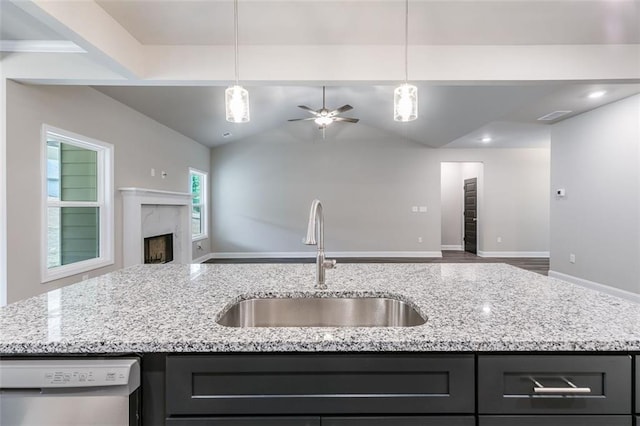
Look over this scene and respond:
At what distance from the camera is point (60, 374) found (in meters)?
0.78

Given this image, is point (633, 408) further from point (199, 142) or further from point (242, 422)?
point (199, 142)

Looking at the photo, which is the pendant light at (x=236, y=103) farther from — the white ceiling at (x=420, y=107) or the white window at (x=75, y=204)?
the white window at (x=75, y=204)

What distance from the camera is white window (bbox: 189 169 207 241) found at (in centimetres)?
679

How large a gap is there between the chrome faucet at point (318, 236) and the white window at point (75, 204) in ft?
9.95

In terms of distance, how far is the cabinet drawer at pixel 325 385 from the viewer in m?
0.83

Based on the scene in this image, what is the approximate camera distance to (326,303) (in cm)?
136

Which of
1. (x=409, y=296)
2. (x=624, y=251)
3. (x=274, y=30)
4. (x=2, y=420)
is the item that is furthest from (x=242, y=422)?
(x=624, y=251)

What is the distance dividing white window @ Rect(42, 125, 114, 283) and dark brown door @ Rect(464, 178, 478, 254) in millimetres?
7221

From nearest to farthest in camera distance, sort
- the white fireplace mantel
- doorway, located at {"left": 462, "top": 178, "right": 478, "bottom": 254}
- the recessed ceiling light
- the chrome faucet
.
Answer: the chrome faucet < the recessed ceiling light < the white fireplace mantel < doorway, located at {"left": 462, "top": 178, "right": 478, "bottom": 254}

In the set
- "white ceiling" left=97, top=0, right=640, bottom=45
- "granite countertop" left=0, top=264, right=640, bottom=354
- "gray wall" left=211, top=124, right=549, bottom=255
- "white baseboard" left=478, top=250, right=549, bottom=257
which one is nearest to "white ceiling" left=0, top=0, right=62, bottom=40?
"white ceiling" left=97, top=0, right=640, bottom=45

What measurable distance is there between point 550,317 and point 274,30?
→ 102 inches

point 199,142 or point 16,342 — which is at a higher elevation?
point 199,142

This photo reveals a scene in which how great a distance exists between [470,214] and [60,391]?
8382 mm

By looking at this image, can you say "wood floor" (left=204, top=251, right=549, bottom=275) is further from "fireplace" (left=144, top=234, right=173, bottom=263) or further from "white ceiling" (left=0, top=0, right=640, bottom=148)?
"white ceiling" (left=0, top=0, right=640, bottom=148)
